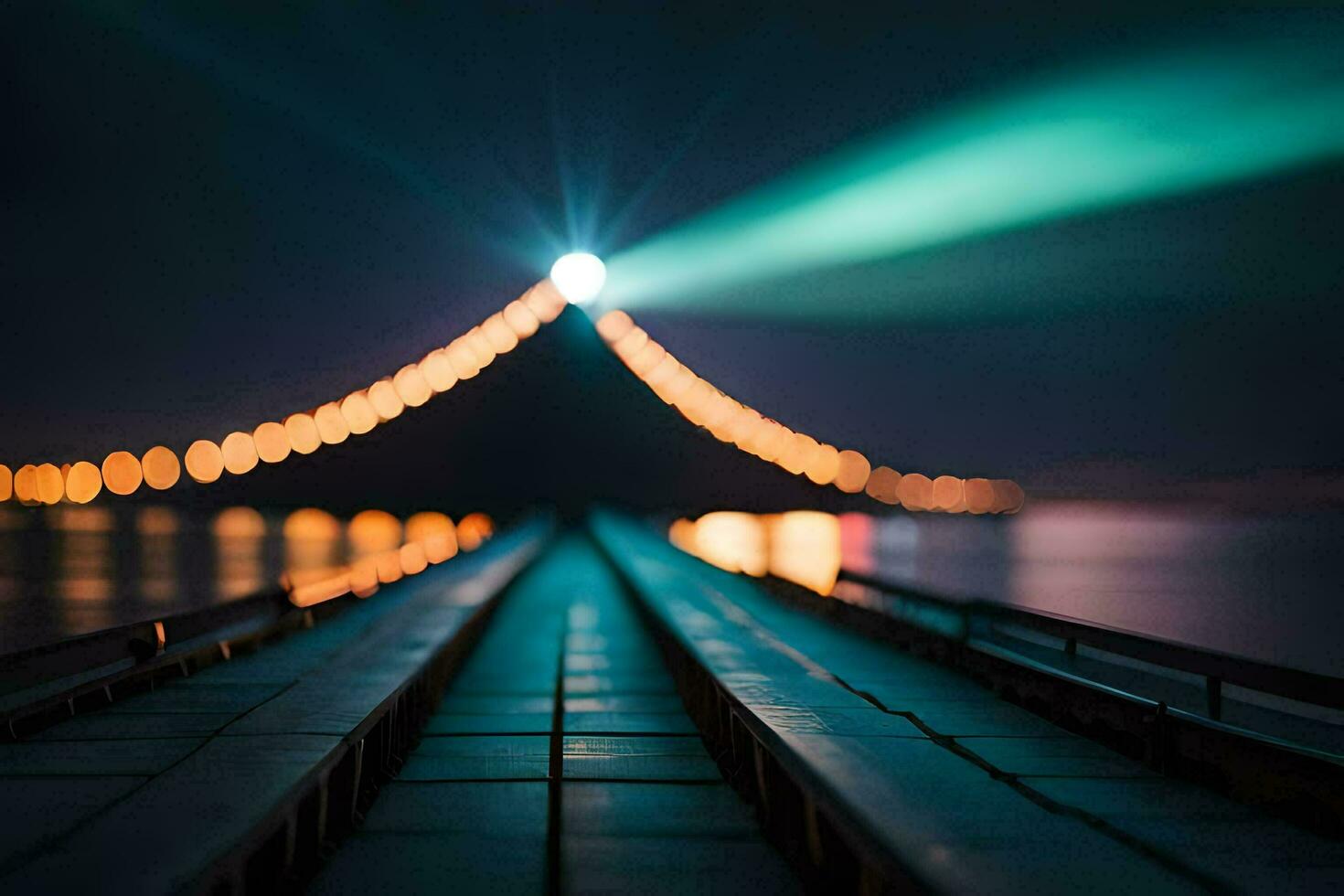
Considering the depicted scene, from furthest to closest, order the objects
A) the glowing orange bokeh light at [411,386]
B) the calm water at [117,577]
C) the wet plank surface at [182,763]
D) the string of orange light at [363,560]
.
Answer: the glowing orange bokeh light at [411,386] < the calm water at [117,577] < the string of orange light at [363,560] < the wet plank surface at [182,763]

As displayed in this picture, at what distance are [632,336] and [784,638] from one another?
8384 centimetres

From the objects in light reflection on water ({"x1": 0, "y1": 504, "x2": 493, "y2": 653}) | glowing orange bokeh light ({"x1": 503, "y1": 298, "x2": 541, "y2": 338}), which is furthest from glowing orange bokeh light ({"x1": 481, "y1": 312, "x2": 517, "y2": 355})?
light reflection on water ({"x1": 0, "y1": 504, "x2": 493, "y2": 653})

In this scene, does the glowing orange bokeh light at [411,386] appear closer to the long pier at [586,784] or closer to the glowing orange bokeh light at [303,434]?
the glowing orange bokeh light at [303,434]

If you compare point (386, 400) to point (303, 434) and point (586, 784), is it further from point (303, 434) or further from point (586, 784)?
point (586, 784)

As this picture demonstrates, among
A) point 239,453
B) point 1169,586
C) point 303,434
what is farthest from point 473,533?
point 239,453

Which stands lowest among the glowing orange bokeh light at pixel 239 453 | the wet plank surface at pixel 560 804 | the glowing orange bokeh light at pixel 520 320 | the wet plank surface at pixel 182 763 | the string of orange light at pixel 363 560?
the wet plank surface at pixel 560 804

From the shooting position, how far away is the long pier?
13.7 ft

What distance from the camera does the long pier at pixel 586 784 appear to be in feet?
13.7

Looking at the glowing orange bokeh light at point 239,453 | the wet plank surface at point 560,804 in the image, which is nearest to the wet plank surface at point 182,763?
the wet plank surface at point 560,804

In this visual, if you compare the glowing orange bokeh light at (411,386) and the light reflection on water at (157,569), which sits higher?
the glowing orange bokeh light at (411,386)

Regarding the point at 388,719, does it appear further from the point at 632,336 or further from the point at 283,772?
the point at 632,336

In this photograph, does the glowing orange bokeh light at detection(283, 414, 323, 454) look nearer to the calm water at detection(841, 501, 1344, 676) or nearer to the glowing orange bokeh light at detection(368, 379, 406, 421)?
the glowing orange bokeh light at detection(368, 379, 406, 421)

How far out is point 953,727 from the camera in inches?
267

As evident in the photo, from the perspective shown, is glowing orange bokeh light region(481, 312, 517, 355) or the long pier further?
→ glowing orange bokeh light region(481, 312, 517, 355)
